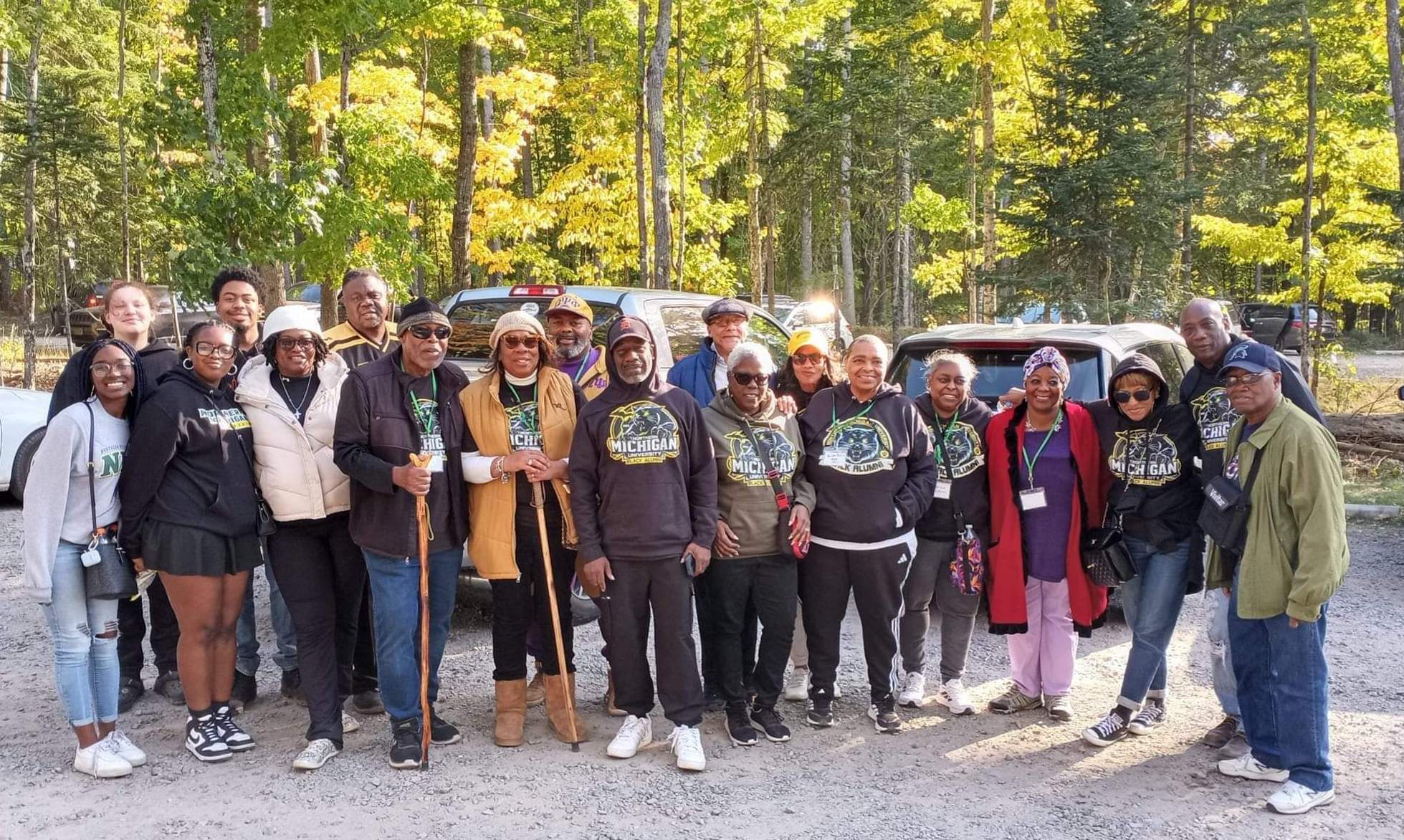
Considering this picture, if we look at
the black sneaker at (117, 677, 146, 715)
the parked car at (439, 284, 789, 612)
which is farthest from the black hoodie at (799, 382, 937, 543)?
the black sneaker at (117, 677, 146, 715)

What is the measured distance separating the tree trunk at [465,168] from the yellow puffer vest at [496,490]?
1027 centimetres

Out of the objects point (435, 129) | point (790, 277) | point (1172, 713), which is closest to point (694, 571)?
point (1172, 713)

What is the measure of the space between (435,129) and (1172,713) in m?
20.1

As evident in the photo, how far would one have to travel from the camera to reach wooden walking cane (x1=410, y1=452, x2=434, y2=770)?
459cm

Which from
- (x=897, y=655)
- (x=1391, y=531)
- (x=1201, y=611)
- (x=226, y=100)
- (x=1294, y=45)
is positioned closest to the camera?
(x=897, y=655)

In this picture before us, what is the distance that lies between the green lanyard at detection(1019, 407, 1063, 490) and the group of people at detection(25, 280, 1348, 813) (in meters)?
0.01

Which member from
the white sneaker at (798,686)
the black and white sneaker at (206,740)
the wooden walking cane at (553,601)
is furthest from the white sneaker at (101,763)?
the white sneaker at (798,686)

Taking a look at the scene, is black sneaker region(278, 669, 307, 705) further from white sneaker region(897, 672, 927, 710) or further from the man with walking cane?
white sneaker region(897, 672, 927, 710)

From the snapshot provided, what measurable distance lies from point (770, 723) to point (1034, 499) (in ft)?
5.41

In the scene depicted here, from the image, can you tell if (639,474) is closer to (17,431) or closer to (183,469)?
(183,469)

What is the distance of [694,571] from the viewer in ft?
15.4

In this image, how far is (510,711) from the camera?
A: 16.2 ft

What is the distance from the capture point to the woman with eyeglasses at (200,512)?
4531mm

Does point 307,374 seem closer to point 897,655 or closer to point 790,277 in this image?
point 897,655
